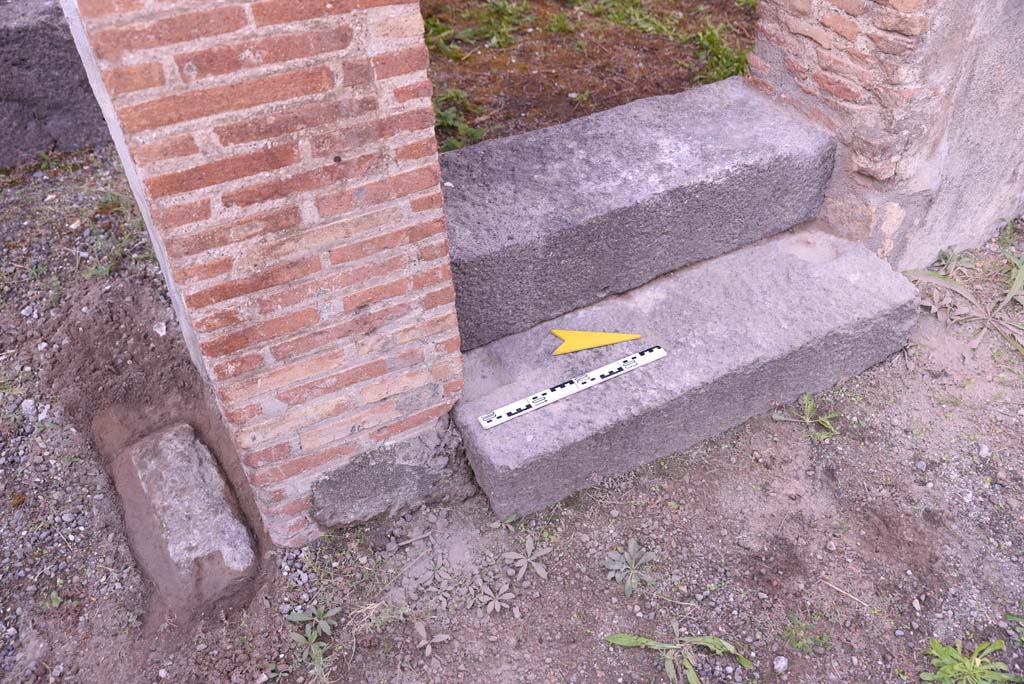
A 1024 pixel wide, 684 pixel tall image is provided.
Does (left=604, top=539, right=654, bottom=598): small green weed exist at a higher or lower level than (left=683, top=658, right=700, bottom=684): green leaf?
higher

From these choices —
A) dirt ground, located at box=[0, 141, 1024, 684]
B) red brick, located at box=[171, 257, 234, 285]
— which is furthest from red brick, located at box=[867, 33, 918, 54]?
red brick, located at box=[171, 257, 234, 285]

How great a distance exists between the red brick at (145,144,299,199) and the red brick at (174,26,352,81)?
19 centimetres

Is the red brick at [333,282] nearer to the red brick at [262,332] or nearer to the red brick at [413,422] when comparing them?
the red brick at [262,332]

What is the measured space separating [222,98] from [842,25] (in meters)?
2.18

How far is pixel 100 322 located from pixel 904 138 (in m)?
3.20

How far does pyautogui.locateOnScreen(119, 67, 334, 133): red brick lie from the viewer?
1.63 meters

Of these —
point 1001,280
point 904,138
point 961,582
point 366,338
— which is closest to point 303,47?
point 366,338

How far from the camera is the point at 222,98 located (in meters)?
1.69

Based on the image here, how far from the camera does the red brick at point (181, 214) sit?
5.73 feet

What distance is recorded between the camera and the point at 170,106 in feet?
5.41

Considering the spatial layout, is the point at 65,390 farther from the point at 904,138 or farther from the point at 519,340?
the point at 904,138

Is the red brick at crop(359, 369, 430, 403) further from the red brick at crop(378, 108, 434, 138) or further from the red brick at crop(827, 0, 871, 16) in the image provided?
the red brick at crop(827, 0, 871, 16)

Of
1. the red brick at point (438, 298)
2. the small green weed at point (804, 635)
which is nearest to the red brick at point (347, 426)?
the red brick at point (438, 298)

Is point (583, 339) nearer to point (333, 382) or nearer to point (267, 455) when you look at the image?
point (333, 382)
